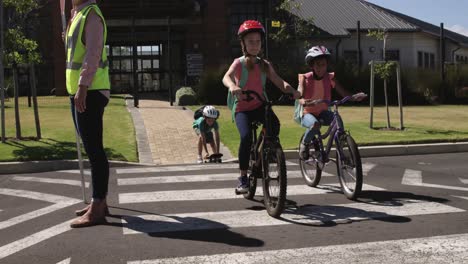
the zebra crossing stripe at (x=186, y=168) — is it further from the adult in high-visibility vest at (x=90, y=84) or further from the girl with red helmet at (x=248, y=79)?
the adult in high-visibility vest at (x=90, y=84)

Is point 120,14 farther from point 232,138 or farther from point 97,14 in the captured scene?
point 97,14

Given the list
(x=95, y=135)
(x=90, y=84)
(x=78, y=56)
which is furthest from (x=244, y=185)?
(x=78, y=56)

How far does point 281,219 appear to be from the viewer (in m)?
5.25

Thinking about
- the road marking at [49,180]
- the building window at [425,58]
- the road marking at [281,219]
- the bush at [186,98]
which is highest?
the building window at [425,58]

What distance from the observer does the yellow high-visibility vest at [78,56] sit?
4984mm

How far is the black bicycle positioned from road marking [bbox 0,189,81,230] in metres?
2.14

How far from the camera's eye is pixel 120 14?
3247cm

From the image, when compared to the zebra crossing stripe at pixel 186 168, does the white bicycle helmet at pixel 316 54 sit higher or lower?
higher

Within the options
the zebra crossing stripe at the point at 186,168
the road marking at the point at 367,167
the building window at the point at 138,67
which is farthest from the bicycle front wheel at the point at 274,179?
the building window at the point at 138,67

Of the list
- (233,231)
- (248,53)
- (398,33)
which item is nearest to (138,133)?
(248,53)

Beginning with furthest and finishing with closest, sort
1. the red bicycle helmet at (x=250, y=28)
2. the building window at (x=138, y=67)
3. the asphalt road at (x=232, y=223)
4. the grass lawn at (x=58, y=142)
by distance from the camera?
the building window at (x=138, y=67)
the grass lawn at (x=58, y=142)
the red bicycle helmet at (x=250, y=28)
the asphalt road at (x=232, y=223)

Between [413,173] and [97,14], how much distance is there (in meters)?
5.16

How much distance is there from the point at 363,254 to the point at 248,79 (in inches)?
93.4

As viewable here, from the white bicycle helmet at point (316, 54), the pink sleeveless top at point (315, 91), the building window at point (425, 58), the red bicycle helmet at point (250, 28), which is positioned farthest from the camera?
the building window at point (425, 58)
